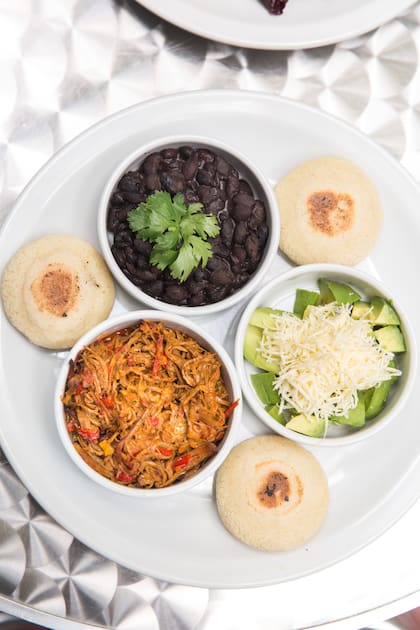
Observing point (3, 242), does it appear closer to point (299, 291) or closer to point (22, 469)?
point (22, 469)

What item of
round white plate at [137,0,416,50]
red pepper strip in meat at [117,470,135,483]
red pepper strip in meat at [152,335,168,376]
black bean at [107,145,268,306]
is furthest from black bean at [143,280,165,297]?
round white plate at [137,0,416,50]

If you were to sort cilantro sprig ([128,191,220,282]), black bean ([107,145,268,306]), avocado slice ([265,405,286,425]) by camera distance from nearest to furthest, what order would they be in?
1. cilantro sprig ([128,191,220,282])
2. black bean ([107,145,268,306])
3. avocado slice ([265,405,286,425])

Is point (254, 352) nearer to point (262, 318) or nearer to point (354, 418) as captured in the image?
point (262, 318)

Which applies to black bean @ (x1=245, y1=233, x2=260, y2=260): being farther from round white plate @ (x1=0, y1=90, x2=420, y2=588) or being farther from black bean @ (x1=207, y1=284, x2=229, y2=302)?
round white plate @ (x1=0, y1=90, x2=420, y2=588)

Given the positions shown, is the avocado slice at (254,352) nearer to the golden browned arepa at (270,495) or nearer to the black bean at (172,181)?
the golden browned arepa at (270,495)

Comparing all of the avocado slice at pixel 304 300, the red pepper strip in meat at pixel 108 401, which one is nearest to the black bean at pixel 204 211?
the avocado slice at pixel 304 300

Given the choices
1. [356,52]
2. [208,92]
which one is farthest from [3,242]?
[356,52]
